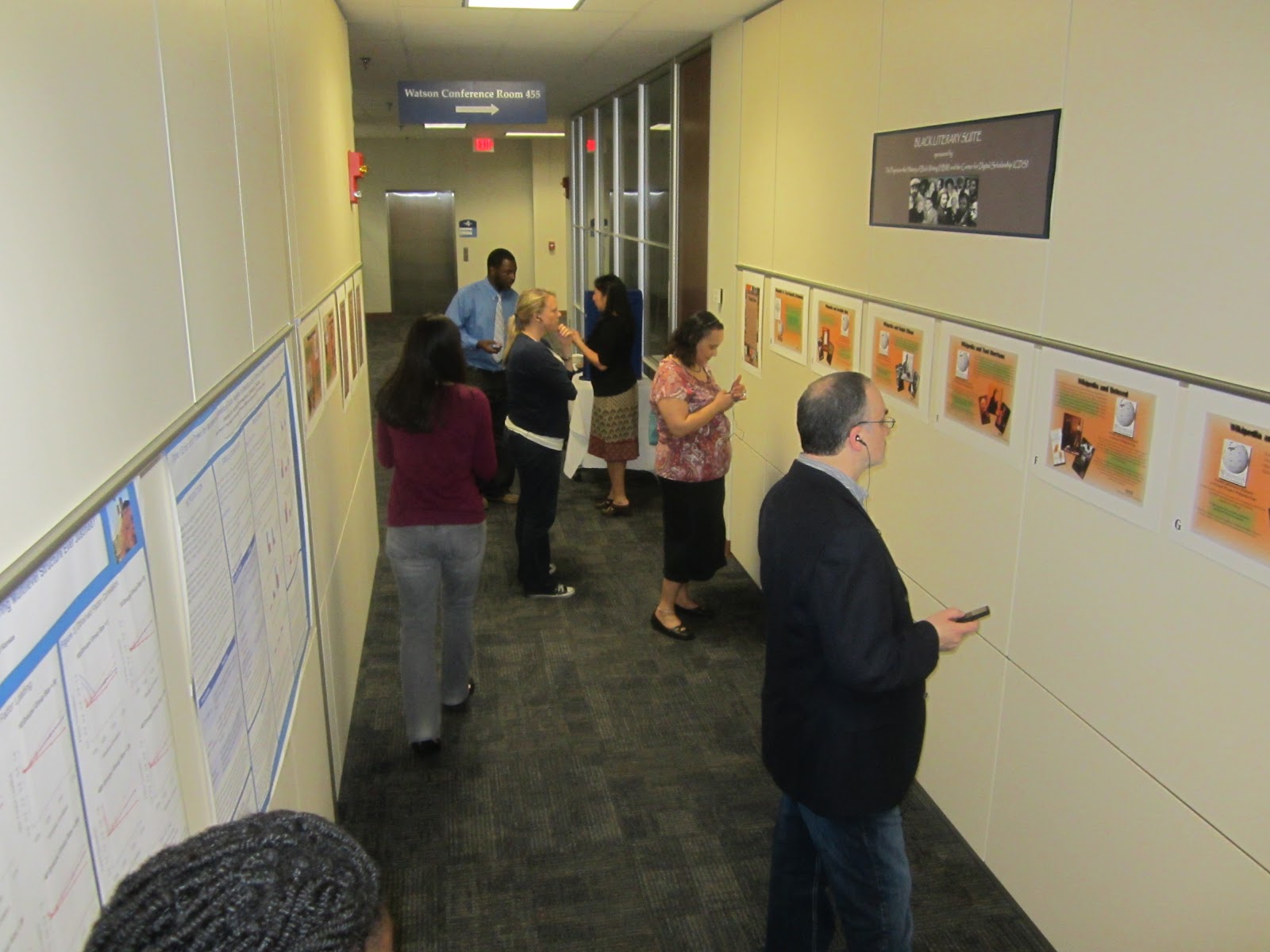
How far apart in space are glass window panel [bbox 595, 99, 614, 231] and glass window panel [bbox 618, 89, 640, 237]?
471 millimetres

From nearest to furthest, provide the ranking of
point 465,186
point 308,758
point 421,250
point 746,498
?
point 308,758 → point 746,498 → point 465,186 → point 421,250

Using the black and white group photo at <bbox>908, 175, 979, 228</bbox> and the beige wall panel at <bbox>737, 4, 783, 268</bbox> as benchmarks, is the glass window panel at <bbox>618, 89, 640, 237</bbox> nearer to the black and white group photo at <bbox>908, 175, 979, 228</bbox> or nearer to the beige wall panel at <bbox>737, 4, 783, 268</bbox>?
the beige wall panel at <bbox>737, 4, 783, 268</bbox>

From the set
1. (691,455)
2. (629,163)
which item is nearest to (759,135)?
(691,455)

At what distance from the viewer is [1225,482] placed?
6.71 ft

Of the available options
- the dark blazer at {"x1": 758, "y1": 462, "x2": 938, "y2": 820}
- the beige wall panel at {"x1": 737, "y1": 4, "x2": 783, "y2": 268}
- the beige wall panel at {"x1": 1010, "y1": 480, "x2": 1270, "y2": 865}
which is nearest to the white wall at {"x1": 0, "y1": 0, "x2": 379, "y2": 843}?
the dark blazer at {"x1": 758, "y1": 462, "x2": 938, "y2": 820}

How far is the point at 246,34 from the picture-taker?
2.43 meters

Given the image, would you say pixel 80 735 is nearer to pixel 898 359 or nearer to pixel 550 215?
pixel 898 359

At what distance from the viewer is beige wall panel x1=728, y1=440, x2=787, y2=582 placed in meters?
5.29

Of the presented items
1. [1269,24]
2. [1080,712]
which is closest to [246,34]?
[1269,24]

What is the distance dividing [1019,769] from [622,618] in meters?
2.47

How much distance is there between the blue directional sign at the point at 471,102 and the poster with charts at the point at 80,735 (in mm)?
5761

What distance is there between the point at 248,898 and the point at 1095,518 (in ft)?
7.38

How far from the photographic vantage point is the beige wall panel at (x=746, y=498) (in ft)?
17.3

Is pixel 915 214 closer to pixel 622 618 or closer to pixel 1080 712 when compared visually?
pixel 1080 712
